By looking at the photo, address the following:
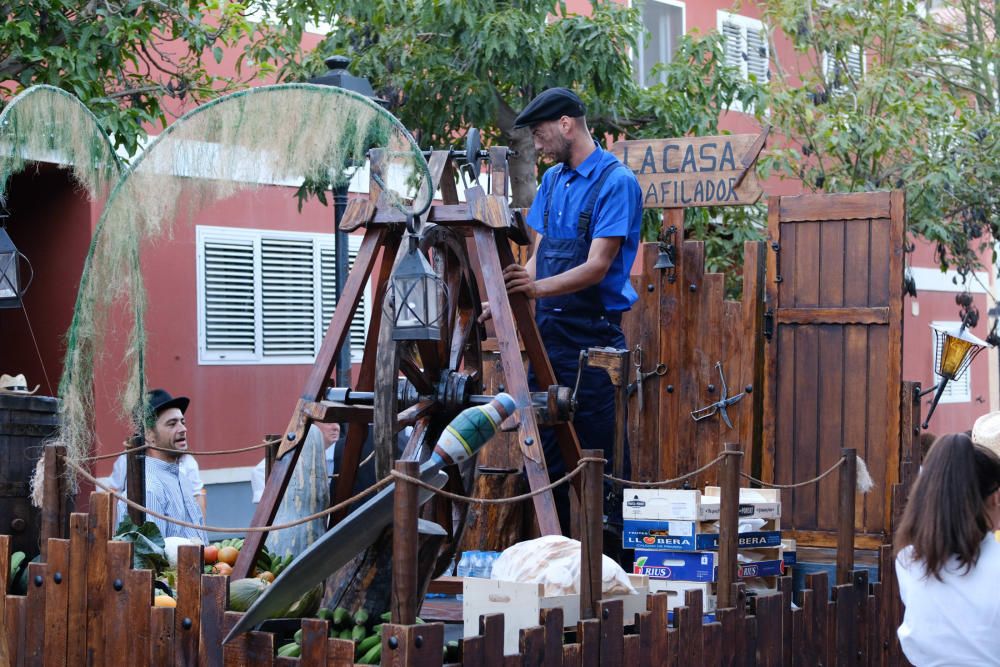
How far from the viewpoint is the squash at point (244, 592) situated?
14.4 feet

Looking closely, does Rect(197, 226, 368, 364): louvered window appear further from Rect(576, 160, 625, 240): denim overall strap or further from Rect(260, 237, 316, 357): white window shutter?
Rect(576, 160, 625, 240): denim overall strap

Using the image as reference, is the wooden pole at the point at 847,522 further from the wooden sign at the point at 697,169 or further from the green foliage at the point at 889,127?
the green foliage at the point at 889,127

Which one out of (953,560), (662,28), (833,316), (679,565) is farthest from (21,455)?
(662,28)

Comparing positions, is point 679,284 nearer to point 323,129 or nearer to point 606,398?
point 606,398

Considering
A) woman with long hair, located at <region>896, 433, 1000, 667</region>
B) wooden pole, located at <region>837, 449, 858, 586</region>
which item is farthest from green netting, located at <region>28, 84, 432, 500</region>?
woman with long hair, located at <region>896, 433, 1000, 667</region>

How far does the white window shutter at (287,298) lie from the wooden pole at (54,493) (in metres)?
6.72

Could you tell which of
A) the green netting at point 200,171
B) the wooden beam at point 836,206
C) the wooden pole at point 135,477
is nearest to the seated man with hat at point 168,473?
the wooden pole at point 135,477

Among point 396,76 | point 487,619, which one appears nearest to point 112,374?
point 396,76

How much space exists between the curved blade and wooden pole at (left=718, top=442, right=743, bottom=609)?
46.8 inches

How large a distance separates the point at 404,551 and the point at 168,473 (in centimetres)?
318

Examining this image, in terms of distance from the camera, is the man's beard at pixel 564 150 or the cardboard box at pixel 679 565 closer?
the cardboard box at pixel 679 565

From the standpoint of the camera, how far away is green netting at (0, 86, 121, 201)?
5.69m

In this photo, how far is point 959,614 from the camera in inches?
129

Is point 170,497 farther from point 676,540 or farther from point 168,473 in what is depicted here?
point 676,540
